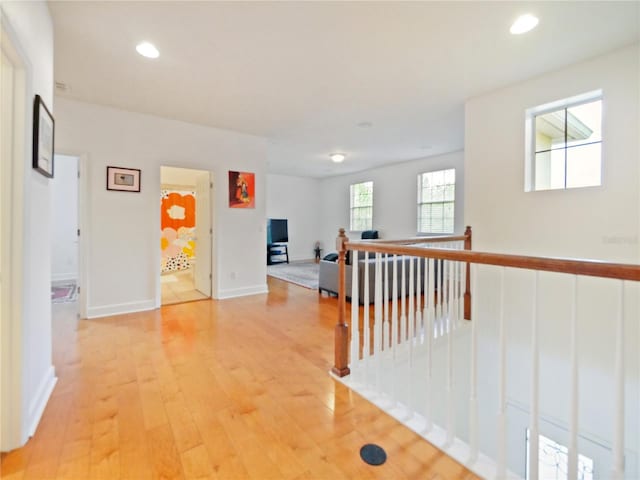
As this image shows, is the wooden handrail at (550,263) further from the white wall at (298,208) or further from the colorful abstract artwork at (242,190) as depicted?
the white wall at (298,208)

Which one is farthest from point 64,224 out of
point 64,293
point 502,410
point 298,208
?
point 502,410

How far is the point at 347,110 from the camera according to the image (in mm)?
3900

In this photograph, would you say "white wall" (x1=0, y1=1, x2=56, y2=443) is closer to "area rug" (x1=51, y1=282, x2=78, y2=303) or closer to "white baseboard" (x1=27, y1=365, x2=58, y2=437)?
"white baseboard" (x1=27, y1=365, x2=58, y2=437)

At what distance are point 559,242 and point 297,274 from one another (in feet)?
16.0

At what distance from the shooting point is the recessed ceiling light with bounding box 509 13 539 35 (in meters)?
2.15

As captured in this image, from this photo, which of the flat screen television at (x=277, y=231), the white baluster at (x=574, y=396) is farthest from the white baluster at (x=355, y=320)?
the flat screen television at (x=277, y=231)

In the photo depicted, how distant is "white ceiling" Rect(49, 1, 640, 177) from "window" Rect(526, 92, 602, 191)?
45 centimetres

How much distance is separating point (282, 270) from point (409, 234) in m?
3.09

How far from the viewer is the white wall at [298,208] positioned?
9078 millimetres

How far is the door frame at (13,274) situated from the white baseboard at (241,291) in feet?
10.1

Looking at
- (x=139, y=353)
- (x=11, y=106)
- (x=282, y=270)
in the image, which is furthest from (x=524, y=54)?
(x=282, y=270)

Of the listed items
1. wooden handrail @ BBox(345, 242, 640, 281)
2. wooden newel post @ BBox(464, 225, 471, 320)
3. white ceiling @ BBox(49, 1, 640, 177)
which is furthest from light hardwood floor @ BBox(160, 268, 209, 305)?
wooden handrail @ BBox(345, 242, 640, 281)

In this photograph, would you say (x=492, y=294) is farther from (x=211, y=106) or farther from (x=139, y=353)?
(x=211, y=106)

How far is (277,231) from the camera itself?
8820 mm
